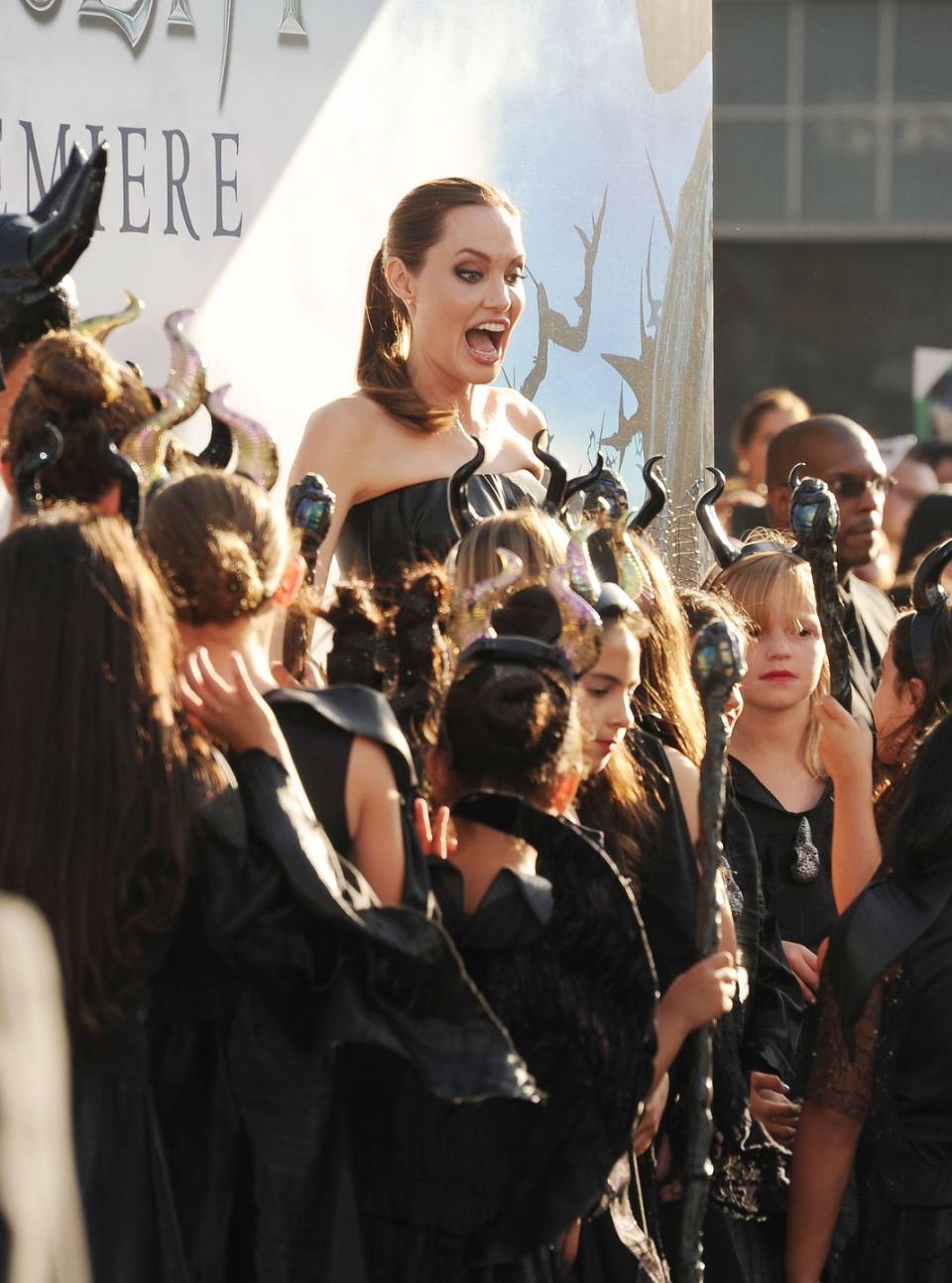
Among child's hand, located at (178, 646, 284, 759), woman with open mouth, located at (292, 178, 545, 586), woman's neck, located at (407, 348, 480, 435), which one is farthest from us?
woman's neck, located at (407, 348, 480, 435)

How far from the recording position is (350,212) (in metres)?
4.35

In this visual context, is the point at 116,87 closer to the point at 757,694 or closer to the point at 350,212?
the point at 350,212

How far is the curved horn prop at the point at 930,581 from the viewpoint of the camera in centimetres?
343

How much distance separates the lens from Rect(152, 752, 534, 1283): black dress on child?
2.21 metres

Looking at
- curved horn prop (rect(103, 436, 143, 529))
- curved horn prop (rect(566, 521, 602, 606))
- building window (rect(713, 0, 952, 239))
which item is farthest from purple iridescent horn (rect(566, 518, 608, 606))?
building window (rect(713, 0, 952, 239))

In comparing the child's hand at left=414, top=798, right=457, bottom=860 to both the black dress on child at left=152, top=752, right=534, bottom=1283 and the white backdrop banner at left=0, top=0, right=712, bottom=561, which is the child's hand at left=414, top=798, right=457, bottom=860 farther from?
the white backdrop banner at left=0, top=0, right=712, bottom=561

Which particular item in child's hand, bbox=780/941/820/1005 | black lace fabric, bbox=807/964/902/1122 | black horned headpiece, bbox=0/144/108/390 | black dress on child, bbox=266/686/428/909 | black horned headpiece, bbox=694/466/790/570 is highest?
black horned headpiece, bbox=0/144/108/390

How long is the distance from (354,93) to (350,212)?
0.81 ft

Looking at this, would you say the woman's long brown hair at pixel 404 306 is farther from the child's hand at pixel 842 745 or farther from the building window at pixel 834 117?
the building window at pixel 834 117

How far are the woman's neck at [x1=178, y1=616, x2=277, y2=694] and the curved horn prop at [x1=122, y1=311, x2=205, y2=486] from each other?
14.1 inches

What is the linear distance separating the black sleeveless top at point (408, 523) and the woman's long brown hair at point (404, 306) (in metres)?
0.15

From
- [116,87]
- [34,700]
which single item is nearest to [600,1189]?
[34,700]

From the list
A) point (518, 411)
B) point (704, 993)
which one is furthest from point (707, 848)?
point (518, 411)

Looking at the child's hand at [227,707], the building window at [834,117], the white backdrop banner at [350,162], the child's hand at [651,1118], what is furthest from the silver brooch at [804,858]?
the building window at [834,117]
